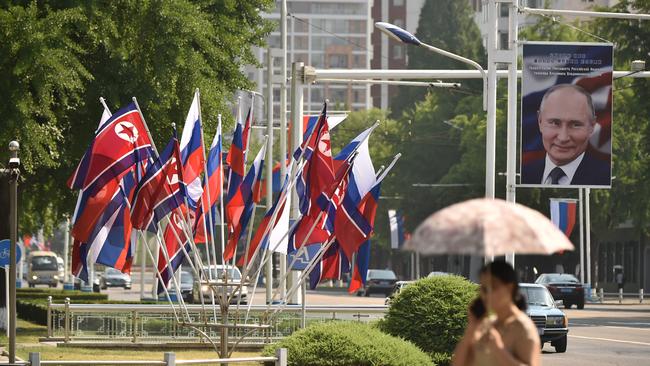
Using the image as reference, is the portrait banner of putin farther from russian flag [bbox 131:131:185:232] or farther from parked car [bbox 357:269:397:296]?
parked car [bbox 357:269:397:296]

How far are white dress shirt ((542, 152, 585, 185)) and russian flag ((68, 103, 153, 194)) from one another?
33.8ft

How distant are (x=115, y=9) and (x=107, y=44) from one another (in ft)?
3.05

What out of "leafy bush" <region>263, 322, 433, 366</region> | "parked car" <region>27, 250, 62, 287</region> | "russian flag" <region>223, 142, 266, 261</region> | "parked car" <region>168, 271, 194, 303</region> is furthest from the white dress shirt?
"parked car" <region>27, 250, 62, 287</region>

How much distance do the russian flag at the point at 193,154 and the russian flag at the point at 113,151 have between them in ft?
2.51

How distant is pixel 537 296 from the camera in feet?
108

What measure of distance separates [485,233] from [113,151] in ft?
50.5

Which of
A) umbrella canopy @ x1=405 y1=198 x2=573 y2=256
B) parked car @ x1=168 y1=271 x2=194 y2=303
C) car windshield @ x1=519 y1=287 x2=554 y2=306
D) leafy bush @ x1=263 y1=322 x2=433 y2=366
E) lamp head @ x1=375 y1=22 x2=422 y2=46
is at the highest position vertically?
lamp head @ x1=375 y1=22 x2=422 y2=46

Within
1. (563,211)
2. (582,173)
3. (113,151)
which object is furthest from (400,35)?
(563,211)

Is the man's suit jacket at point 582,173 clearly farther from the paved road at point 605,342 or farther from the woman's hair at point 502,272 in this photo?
the woman's hair at point 502,272

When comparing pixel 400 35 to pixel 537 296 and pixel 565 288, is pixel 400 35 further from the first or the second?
pixel 565 288

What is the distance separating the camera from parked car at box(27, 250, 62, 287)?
9925 centimetres

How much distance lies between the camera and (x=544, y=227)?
9.20 metres

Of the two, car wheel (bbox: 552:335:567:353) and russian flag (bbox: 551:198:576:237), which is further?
russian flag (bbox: 551:198:576:237)

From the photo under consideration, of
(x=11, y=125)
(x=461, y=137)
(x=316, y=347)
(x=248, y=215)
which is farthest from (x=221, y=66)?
(x=461, y=137)
